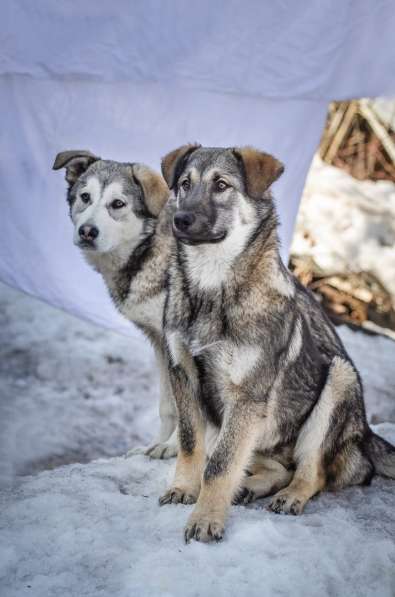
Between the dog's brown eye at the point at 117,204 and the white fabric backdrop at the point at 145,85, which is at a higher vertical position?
the white fabric backdrop at the point at 145,85

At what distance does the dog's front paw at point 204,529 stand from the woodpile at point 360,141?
5289 mm

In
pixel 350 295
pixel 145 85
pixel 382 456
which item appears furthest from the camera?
pixel 350 295

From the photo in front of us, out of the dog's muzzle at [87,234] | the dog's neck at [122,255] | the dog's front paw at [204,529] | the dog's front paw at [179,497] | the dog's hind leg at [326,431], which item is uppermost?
the dog's muzzle at [87,234]

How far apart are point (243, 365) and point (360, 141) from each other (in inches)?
202

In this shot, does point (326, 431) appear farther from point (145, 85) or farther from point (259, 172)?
point (145, 85)

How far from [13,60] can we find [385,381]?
355 cm

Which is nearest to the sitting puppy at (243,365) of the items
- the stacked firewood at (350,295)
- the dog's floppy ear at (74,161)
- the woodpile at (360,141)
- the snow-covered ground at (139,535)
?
the snow-covered ground at (139,535)

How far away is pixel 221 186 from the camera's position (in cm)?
300

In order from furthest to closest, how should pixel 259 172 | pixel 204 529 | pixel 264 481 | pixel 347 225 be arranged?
pixel 347 225 → pixel 264 481 → pixel 259 172 → pixel 204 529

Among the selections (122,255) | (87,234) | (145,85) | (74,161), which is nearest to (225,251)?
(87,234)

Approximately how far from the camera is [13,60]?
4008 millimetres

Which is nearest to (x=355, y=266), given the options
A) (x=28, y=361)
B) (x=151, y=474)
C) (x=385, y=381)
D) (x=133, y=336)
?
(x=385, y=381)

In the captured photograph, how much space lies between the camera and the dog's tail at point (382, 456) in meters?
3.46

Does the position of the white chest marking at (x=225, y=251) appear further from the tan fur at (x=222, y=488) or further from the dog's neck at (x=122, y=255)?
the dog's neck at (x=122, y=255)
